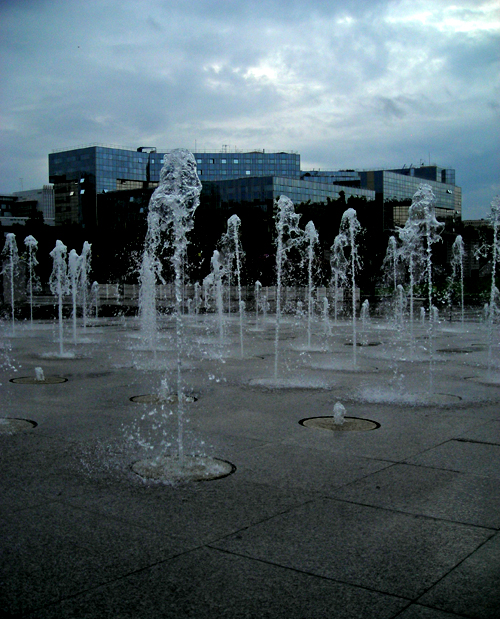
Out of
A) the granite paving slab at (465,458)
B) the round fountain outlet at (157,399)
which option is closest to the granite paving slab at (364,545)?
the granite paving slab at (465,458)

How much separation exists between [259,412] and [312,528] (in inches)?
132

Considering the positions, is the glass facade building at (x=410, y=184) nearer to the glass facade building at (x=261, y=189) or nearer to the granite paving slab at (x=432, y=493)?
the glass facade building at (x=261, y=189)

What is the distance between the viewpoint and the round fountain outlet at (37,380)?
357 inches

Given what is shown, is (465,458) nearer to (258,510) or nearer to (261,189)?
(258,510)

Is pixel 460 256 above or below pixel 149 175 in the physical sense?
below

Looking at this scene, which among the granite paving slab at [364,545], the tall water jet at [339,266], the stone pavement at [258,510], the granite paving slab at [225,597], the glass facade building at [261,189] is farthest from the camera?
the glass facade building at [261,189]

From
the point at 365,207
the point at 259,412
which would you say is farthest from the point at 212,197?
the point at 259,412

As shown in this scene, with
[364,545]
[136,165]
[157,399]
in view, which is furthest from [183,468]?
[136,165]

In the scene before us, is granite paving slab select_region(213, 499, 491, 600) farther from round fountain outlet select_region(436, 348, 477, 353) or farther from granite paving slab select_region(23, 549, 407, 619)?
round fountain outlet select_region(436, 348, 477, 353)

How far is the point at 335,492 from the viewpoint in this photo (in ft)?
14.9

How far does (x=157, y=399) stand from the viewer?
7.86m

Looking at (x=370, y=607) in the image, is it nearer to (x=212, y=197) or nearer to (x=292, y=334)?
(x=292, y=334)

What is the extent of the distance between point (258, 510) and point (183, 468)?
1.00m

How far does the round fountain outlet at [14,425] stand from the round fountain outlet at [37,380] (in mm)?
2286
